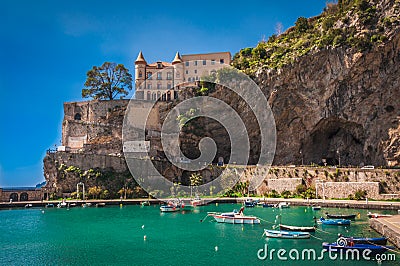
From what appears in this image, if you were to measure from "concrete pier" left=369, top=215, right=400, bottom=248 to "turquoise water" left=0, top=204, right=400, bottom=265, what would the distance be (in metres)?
0.63

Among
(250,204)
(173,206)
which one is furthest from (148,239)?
(250,204)

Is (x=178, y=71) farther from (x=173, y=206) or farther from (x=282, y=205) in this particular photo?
(x=282, y=205)

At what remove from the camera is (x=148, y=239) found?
25172 millimetres

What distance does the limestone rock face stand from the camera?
44125 mm

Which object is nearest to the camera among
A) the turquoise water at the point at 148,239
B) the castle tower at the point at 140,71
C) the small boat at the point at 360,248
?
the small boat at the point at 360,248

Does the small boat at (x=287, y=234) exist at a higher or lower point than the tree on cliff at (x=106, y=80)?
lower

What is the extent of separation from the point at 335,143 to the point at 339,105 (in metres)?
6.37

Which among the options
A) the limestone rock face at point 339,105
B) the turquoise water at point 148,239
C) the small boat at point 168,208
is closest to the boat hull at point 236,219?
the turquoise water at point 148,239

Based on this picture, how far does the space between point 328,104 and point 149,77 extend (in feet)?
93.5

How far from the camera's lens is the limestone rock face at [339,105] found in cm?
4412

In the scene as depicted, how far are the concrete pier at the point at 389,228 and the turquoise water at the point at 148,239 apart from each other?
627mm

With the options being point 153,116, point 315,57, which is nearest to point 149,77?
point 153,116

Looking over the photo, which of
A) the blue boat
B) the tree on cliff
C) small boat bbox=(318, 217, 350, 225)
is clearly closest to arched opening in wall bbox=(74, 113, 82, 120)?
the tree on cliff

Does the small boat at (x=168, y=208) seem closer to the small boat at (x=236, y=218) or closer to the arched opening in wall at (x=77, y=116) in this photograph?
the small boat at (x=236, y=218)
